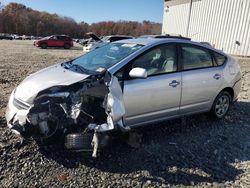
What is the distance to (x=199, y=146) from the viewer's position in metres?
4.20

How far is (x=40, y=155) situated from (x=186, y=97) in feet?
8.16

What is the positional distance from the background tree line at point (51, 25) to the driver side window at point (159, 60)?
73.8m

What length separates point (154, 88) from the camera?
4070 mm

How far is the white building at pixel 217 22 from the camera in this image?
2011cm

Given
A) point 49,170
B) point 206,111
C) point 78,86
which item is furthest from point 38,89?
point 206,111

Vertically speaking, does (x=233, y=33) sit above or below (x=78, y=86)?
above

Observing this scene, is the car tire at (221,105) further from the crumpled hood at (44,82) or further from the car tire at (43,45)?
the car tire at (43,45)

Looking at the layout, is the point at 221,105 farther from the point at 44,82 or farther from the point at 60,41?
the point at 60,41

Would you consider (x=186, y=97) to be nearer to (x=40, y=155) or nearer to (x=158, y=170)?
(x=158, y=170)

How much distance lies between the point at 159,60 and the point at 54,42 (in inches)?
1157

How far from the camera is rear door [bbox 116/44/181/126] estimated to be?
3.89 meters

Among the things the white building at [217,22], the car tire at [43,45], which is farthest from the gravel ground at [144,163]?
the car tire at [43,45]

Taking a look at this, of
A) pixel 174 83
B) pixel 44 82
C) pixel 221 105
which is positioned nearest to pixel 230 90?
pixel 221 105

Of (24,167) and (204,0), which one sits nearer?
(24,167)
